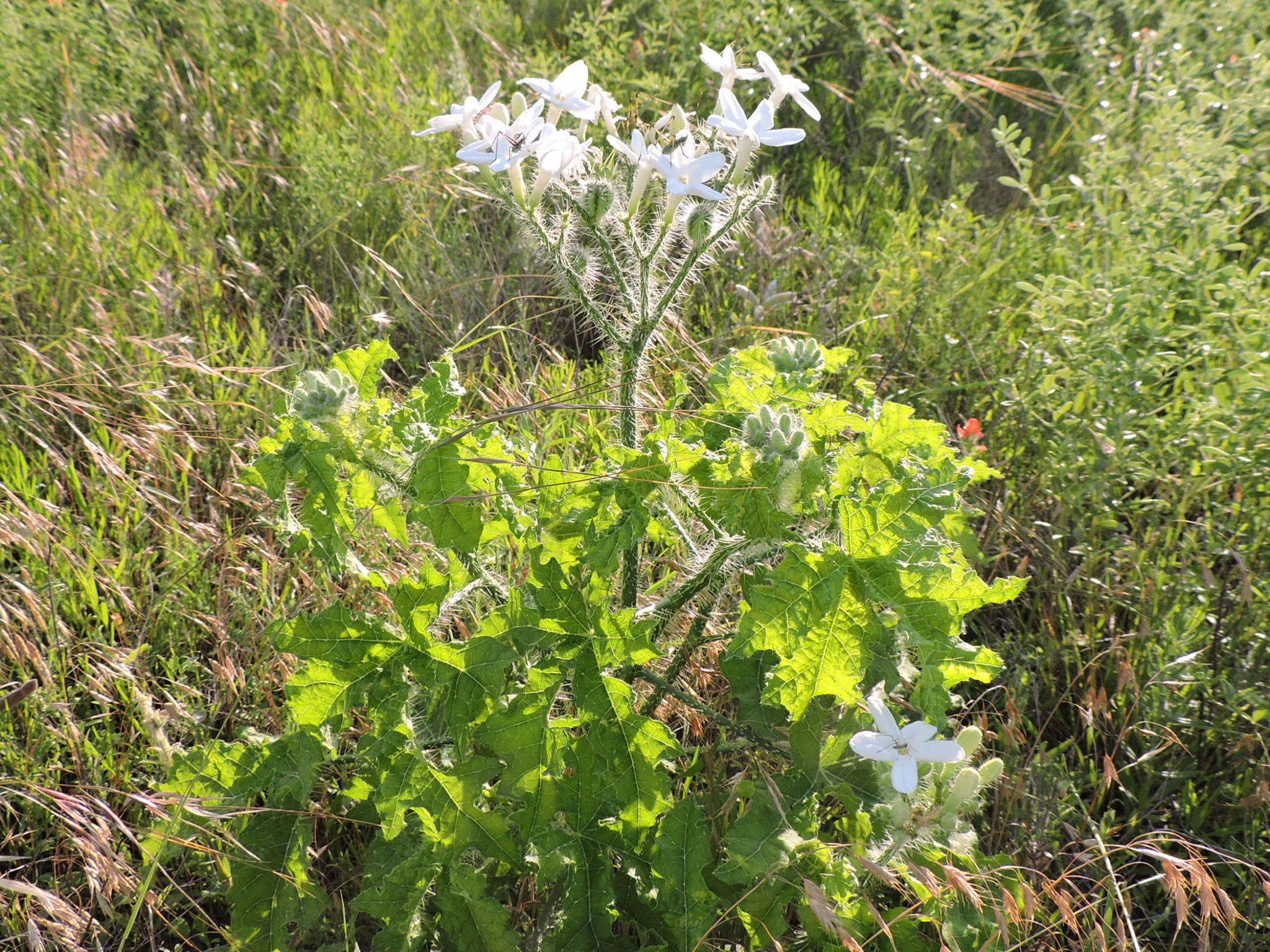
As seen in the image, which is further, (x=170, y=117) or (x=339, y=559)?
(x=170, y=117)

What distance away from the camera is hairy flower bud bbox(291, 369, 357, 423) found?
157cm

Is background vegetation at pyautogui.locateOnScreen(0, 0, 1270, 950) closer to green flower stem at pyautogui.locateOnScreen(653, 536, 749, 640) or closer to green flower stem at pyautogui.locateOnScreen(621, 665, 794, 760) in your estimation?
green flower stem at pyautogui.locateOnScreen(621, 665, 794, 760)

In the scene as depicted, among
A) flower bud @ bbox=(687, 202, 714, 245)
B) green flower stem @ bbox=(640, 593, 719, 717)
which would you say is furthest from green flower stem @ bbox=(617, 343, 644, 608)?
flower bud @ bbox=(687, 202, 714, 245)

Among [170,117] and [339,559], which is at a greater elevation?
[170,117]

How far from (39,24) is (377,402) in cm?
339

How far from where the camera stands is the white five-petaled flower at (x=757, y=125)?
1644mm

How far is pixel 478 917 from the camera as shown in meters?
1.59

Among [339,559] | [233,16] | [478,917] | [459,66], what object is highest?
[233,16]

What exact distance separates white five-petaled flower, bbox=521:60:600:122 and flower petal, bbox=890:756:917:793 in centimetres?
117

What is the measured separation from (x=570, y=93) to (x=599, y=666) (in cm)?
99

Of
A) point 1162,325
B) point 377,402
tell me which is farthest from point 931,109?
point 377,402

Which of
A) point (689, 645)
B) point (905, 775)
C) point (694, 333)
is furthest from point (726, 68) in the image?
point (694, 333)

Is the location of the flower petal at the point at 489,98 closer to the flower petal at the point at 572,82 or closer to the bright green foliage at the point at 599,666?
the flower petal at the point at 572,82

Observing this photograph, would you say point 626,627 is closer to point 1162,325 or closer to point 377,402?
point 377,402
